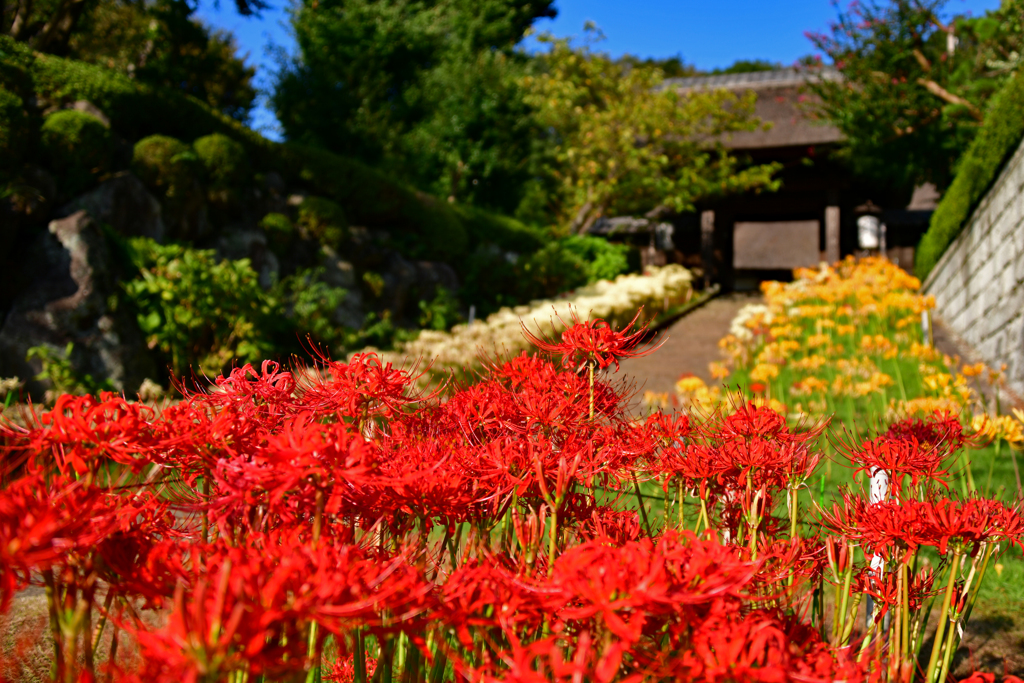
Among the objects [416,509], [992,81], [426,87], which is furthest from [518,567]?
[426,87]

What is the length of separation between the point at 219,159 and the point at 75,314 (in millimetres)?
3116

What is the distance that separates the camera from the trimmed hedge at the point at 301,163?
22.6 feet

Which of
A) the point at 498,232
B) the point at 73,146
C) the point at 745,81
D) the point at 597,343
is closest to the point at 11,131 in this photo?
the point at 73,146

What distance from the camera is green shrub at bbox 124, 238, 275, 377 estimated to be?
6.02 m

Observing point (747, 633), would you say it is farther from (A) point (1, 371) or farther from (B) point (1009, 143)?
(B) point (1009, 143)

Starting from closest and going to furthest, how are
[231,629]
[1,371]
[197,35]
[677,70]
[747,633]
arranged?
[231,629]
[747,633]
[1,371]
[197,35]
[677,70]

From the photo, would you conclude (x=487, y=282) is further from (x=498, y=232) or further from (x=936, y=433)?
(x=936, y=433)

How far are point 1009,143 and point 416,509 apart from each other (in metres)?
7.39

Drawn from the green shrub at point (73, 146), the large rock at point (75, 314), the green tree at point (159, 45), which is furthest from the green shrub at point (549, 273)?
the large rock at point (75, 314)

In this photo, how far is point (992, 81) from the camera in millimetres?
8492

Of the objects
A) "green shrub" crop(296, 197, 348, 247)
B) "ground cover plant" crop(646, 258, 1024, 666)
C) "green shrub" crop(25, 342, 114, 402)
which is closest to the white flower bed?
"ground cover plant" crop(646, 258, 1024, 666)

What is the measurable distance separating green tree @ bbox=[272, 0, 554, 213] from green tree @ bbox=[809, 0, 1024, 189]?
6469 millimetres

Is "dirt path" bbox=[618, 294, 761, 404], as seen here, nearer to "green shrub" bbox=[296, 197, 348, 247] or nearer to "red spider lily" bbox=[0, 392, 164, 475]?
"red spider lily" bbox=[0, 392, 164, 475]

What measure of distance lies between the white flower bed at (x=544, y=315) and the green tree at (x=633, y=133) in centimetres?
200
